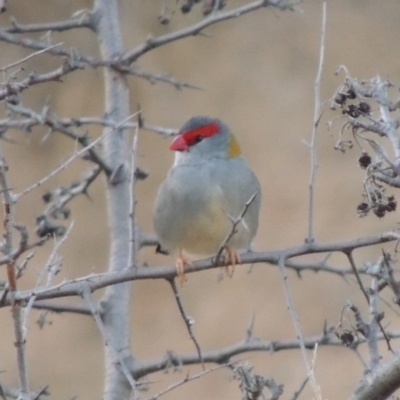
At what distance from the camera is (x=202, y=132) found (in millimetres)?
3744

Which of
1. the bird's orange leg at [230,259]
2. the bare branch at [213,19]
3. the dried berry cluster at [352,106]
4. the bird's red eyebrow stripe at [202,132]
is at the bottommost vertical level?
the bird's orange leg at [230,259]

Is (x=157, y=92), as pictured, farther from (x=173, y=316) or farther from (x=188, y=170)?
(x=188, y=170)

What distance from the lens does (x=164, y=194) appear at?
3512mm

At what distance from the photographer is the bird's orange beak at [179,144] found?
3.68 metres

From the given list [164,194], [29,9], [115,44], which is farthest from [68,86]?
[164,194]

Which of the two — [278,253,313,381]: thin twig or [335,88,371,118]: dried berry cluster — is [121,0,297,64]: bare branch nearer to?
[278,253,313,381]: thin twig

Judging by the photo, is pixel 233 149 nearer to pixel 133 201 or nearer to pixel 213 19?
pixel 213 19

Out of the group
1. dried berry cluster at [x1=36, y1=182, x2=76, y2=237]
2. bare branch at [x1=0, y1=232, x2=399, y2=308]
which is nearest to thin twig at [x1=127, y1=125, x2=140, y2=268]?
bare branch at [x1=0, y1=232, x2=399, y2=308]

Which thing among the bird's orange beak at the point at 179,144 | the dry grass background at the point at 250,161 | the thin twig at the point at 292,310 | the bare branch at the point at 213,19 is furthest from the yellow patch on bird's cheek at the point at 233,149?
the dry grass background at the point at 250,161

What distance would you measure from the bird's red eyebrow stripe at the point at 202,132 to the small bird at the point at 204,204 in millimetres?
40

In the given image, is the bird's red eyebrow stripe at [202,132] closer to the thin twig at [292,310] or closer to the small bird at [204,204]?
the small bird at [204,204]

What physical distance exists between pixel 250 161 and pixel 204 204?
11.1 ft

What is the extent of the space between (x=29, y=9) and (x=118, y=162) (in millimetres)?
3628

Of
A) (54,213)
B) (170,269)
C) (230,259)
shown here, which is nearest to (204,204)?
(230,259)
